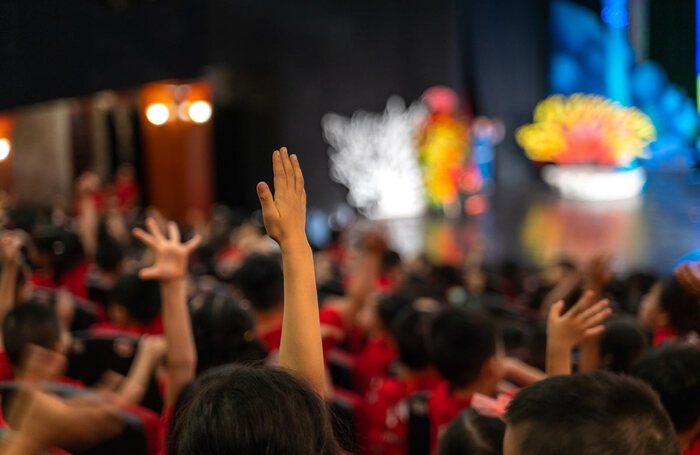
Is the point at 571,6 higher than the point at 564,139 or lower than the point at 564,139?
higher

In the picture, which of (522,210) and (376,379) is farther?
(522,210)

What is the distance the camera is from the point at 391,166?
12508 millimetres

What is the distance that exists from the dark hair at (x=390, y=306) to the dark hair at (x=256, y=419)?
7.00ft

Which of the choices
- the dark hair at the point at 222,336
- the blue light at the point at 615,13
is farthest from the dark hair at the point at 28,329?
the blue light at the point at 615,13

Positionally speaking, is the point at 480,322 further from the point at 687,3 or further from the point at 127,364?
the point at 687,3

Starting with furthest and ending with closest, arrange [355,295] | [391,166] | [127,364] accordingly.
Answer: [391,166] → [355,295] → [127,364]

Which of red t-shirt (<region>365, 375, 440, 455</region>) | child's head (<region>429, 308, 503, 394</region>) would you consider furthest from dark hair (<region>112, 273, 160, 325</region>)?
child's head (<region>429, 308, 503, 394</region>)

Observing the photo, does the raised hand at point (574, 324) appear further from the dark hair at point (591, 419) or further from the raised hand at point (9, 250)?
the raised hand at point (9, 250)

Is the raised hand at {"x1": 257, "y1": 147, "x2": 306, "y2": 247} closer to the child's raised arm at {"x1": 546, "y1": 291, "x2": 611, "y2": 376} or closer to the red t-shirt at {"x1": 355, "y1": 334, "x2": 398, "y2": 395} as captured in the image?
the child's raised arm at {"x1": 546, "y1": 291, "x2": 611, "y2": 376}

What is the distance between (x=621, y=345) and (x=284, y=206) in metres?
1.33

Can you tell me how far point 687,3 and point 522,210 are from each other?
4419mm

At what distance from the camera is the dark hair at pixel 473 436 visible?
1.43 metres

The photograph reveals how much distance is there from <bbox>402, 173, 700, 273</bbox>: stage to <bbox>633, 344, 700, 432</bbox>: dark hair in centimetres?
658

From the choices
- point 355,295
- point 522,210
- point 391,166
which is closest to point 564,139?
point 522,210
